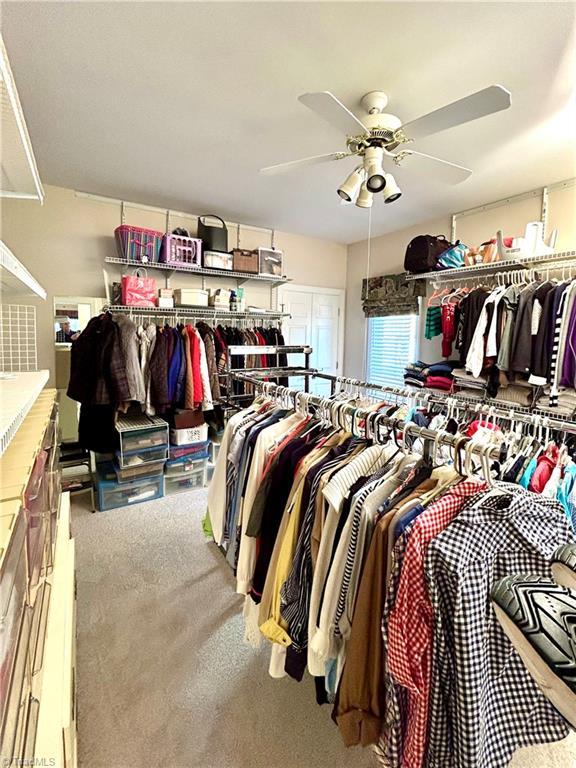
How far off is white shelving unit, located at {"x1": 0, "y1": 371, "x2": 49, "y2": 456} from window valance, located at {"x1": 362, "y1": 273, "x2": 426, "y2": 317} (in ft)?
11.2

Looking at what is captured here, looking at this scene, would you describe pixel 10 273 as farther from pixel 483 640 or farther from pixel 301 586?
pixel 483 640

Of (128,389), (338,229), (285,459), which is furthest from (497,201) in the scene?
(128,389)

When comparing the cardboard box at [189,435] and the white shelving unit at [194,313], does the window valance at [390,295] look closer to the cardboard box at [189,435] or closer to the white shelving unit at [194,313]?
the white shelving unit at [194,313]

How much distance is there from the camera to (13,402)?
0.79 metres

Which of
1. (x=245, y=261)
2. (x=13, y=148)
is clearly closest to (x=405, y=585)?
(x=13, y=148)

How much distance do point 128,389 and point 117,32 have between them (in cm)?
206

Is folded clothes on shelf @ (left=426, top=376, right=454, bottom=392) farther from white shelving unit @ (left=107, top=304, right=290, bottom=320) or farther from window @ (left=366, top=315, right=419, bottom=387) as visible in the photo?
white shelving unit @ (left=107, top=304, right=290, bottom=320)

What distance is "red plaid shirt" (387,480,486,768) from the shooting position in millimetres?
750

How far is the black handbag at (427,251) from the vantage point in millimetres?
3133

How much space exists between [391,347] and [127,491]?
3.27 meters

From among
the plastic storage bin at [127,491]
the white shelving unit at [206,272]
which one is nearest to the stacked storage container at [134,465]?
the plastic storage bin at [127,491]

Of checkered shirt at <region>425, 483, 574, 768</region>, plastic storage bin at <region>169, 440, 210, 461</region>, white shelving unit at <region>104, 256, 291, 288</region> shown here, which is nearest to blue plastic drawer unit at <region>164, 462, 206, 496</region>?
plastic storage bin at <region>169, 440, 210, 461</region>

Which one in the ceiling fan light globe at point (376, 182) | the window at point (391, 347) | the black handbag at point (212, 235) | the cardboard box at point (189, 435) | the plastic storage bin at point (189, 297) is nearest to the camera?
the ceiling fan light globe at point (376, 182)

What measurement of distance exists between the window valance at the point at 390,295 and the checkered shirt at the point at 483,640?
325 centimetres
